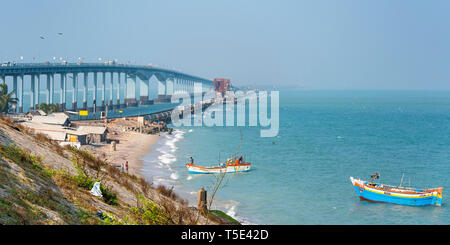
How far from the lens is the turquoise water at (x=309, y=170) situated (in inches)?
1367

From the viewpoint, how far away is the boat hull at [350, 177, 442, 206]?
124ft

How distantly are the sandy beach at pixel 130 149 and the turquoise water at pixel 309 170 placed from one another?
1.21m

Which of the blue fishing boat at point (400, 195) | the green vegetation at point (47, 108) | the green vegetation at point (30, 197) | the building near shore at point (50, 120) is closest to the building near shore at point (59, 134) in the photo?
the building near shore at point (50, 120)

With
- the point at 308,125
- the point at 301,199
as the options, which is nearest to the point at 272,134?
the point at 308,125

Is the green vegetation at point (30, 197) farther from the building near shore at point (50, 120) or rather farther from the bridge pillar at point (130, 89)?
the bridge pillar at point (130, 89)

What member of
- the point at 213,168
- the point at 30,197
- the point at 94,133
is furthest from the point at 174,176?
the point at 30,197

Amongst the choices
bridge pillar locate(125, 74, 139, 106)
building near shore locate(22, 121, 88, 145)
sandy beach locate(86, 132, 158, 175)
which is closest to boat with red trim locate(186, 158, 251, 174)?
sandy beach locate(86, 132, 158, 175)

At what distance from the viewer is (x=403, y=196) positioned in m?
37.9

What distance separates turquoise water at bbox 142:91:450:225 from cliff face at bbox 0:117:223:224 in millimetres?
2976

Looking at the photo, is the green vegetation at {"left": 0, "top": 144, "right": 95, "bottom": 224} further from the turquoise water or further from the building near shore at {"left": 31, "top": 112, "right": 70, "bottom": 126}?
the building near shore at {"left": 31, "top": 112, "right": 70, "bottom": 126}

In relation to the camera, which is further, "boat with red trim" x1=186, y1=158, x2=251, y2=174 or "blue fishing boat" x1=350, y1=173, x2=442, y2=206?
"boat with red trim" x1=186, y1=158, x2=251, y2=174

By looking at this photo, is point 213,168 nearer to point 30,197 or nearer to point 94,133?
point 94,133

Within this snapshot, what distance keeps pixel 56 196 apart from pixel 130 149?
150 ft
